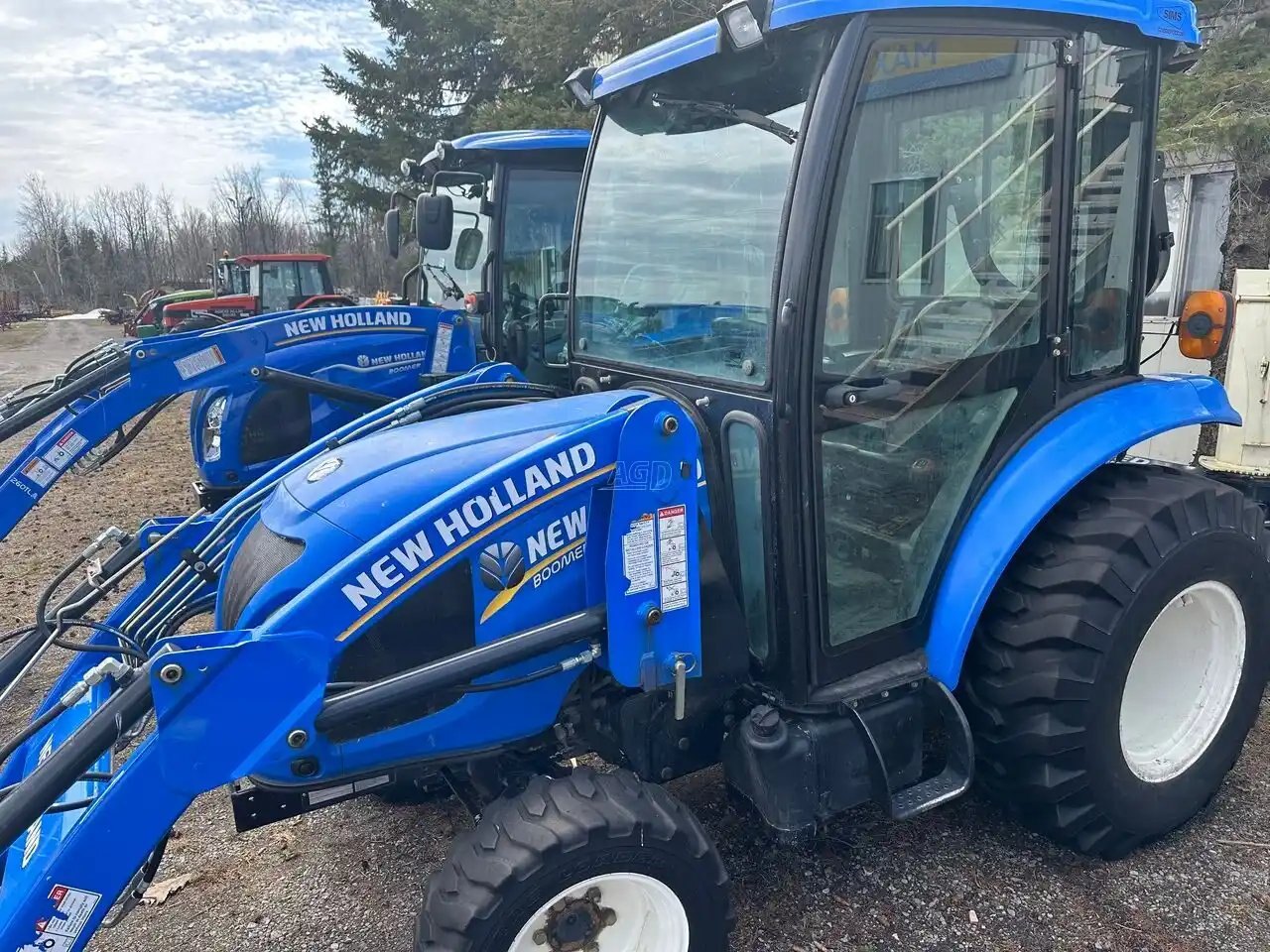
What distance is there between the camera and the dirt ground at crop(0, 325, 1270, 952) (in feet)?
8.16

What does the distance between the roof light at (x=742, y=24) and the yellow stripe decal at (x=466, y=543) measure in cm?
104

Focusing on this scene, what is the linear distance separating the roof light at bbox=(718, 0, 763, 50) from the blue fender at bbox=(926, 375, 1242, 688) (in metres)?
1.34

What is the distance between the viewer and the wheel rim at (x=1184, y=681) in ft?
9.23

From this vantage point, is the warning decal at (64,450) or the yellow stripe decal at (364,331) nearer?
the warning decal at (64,450)

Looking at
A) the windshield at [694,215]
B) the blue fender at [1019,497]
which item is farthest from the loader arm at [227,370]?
the blue fender at [1019,497]

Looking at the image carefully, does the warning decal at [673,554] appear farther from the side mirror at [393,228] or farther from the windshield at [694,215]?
the side mirror at [393,228]

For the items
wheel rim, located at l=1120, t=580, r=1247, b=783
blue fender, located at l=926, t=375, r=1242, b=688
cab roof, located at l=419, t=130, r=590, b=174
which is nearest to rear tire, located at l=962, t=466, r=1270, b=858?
wheel rim, located at l=1120, t=580, r=1247, b=783

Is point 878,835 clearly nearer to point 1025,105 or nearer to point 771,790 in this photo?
point 771,790

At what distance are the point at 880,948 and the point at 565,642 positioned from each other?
48.7 inches

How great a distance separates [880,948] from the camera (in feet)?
8.00

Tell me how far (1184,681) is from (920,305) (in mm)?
1587

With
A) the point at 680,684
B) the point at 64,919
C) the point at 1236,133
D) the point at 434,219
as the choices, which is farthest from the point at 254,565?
the point at 1236,133

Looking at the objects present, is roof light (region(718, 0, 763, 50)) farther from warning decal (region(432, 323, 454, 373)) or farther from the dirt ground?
warning decal (region(432, 323, 454, 373))

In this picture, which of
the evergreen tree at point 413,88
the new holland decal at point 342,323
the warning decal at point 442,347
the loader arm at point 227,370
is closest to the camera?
the loader arm at point 227,370
